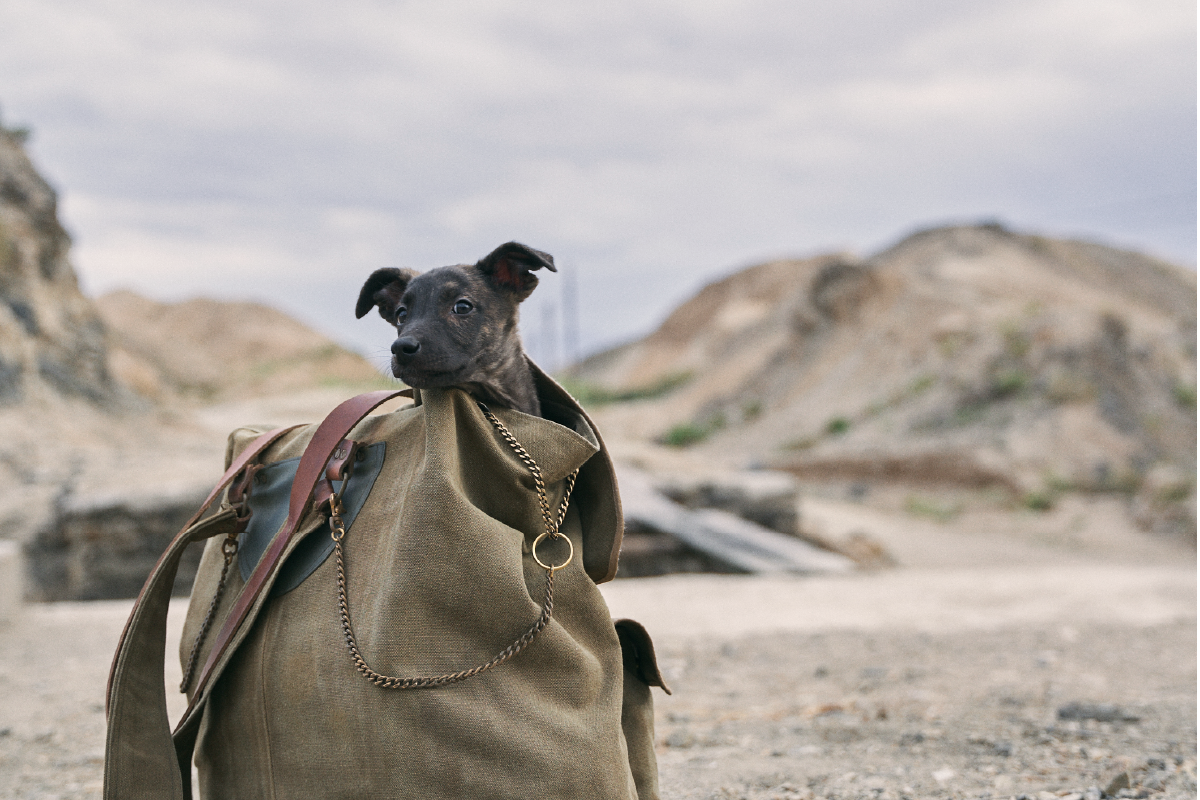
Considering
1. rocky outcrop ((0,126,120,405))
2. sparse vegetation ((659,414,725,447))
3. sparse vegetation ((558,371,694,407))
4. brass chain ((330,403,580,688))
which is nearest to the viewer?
brass chain ((330,403,580,688))

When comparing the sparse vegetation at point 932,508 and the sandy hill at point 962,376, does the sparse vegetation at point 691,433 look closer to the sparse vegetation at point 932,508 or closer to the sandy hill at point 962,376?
the sandy hill at point 962,376

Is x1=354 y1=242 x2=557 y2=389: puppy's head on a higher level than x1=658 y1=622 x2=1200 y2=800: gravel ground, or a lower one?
higher

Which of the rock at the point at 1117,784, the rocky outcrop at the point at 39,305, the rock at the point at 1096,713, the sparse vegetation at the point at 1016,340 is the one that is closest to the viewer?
the rock at the point at 1117,784

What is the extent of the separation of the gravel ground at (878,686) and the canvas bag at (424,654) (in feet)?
3.59

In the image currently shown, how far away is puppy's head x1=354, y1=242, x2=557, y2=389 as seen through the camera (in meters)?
2.24

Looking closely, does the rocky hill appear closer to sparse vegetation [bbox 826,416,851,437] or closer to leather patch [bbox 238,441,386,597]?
leather patch [bbox 238,441,386,597]

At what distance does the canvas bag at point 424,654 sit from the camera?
200cm

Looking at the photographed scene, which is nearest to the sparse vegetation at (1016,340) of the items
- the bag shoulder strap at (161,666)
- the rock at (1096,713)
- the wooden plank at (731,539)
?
the wooden plank at (731,539)

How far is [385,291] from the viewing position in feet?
8.62

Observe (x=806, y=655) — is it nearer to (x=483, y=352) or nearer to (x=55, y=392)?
(x=483, y=352)

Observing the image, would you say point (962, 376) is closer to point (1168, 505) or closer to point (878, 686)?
point (1168, 505)

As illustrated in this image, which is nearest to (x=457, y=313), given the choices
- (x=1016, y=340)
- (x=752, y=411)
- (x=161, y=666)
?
(x=161, y=666)

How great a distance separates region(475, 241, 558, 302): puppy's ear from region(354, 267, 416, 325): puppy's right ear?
242 mm

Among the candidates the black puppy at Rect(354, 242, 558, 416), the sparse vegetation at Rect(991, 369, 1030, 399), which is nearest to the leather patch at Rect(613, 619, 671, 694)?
the black puppy at Rect(354, 242, 558, 416)
